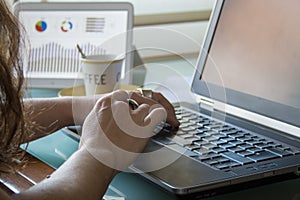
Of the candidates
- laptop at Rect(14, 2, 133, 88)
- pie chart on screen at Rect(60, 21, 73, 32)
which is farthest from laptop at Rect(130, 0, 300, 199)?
pie chart on screen at Rect(60, 21, 73, 32)

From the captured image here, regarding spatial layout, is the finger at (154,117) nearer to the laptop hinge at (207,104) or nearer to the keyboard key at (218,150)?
the keyboard key at (218,150)

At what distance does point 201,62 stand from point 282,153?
0.37 metres

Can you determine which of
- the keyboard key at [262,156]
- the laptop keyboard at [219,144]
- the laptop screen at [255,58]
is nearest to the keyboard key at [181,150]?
the laptop keyboard at [219,144]

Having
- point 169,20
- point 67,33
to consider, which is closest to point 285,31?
point 67,33

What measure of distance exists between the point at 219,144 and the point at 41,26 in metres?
0.74

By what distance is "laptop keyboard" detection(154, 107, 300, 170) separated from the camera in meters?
0.89

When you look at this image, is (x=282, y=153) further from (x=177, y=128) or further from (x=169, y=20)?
(x=169, y=20)

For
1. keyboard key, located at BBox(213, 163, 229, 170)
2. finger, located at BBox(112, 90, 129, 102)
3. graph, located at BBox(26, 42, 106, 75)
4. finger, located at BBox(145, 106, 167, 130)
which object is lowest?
graph, located at BBox(26, 42, 106, 75)

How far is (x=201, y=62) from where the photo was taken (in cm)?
124

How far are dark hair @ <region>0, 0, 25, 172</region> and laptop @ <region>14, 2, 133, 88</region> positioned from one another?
0.70 meters

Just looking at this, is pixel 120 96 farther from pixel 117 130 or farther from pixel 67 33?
pixel 67 33

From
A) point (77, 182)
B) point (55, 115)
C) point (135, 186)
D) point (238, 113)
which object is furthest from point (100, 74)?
point (77, 182)

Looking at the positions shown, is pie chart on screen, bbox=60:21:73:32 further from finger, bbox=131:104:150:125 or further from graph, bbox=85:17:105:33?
finger, bbox=131:104:150:125

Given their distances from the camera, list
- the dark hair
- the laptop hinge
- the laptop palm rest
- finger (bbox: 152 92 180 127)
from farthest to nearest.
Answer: the laptop hinge
finger (bbox: 152 92 180 127)
the laptop palm rest
the dark hair
